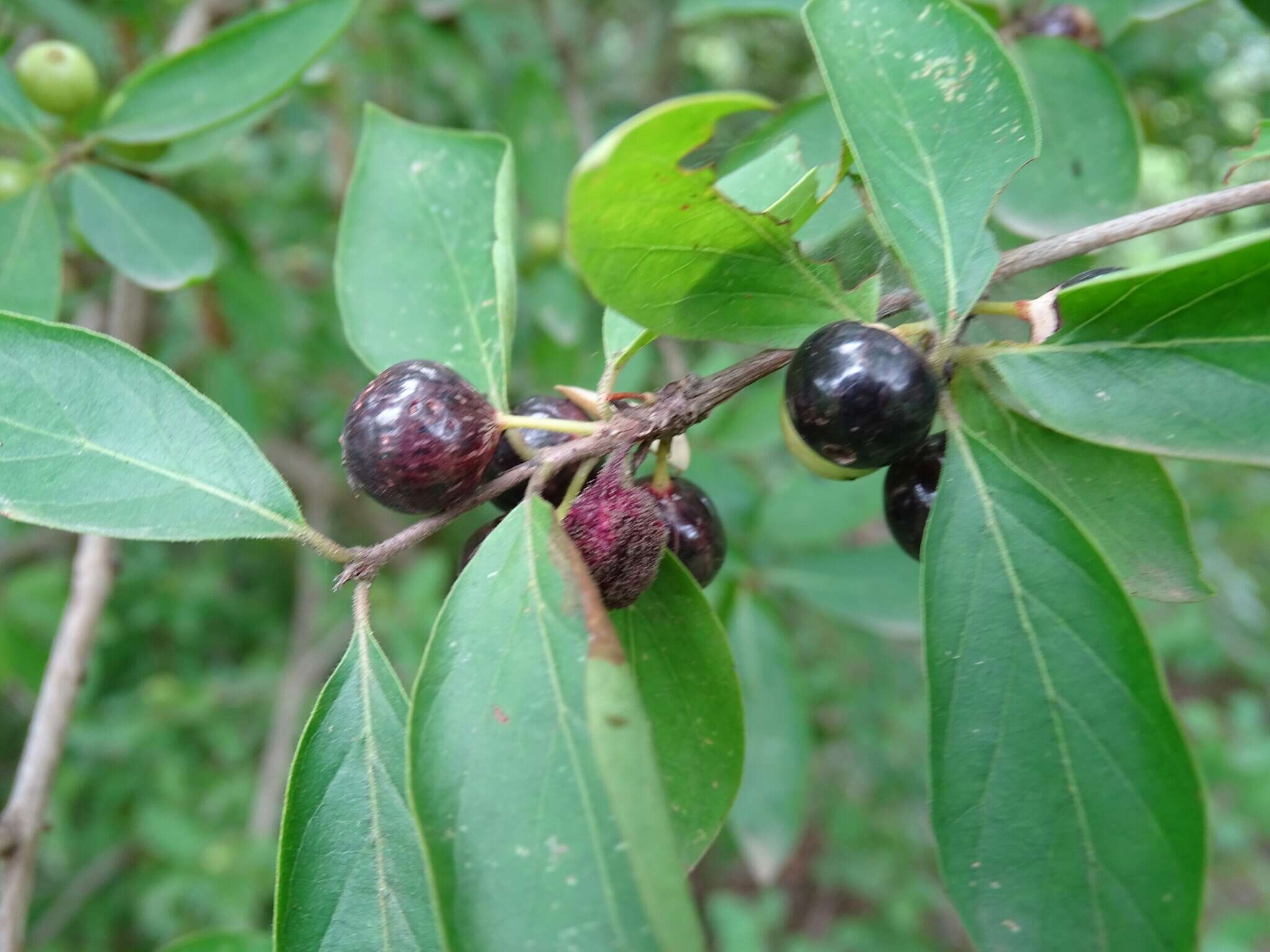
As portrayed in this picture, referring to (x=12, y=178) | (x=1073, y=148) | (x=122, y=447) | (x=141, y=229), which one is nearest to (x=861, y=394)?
(x=122, y=447)

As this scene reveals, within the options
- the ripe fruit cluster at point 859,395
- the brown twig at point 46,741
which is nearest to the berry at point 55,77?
the brown twig at point 46,741

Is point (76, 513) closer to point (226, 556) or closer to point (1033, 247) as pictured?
point (1033, 247)

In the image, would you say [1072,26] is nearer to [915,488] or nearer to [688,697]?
[915,488]

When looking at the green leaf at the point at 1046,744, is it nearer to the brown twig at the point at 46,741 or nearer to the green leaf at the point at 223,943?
the green leaf at the point at 223,943

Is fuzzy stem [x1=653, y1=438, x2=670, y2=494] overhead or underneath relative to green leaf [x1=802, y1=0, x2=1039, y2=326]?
underneath

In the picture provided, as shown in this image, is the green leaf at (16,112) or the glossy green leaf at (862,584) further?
the glossy green leaf at (862,584)

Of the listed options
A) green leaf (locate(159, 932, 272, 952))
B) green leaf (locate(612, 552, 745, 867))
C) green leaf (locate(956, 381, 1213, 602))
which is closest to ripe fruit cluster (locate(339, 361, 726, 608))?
green leaf (locate(612, 552, 745, 867))

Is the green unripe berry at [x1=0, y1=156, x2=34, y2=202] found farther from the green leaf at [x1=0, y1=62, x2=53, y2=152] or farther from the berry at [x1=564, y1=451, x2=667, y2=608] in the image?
the berry at [x1=564, y1=451, x2=667, y2=608]
